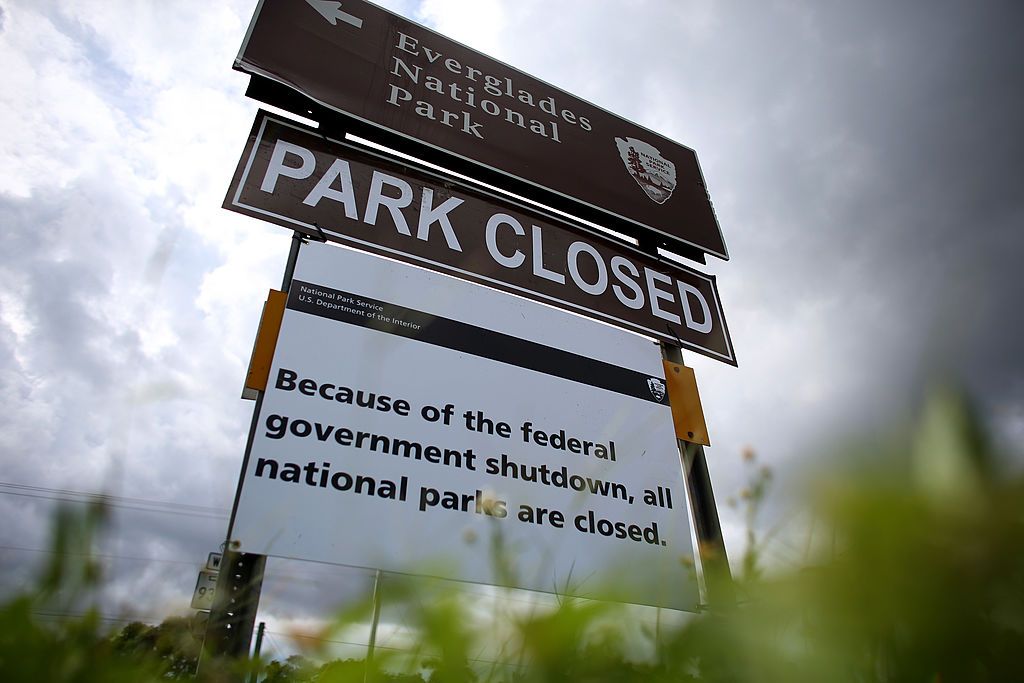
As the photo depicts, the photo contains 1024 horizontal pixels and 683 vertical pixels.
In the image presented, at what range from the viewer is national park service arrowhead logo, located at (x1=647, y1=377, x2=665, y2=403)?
2.93 m

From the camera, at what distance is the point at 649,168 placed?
13.3 feet

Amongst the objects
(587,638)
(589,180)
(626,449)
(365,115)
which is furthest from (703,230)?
(587,638)

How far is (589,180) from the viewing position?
367 cm

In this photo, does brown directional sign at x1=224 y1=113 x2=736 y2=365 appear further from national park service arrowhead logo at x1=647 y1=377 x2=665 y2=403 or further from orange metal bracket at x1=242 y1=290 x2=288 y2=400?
orange metal bracket at x1=242 y1=290 x2=288 y2=400

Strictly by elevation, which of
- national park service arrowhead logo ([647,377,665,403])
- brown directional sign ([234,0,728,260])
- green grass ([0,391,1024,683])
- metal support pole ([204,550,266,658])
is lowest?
green grass ([0,391,1024,683])

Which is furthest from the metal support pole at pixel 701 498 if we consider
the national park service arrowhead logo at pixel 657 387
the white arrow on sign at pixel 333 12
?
the white arrow on sign at pixel 333 12

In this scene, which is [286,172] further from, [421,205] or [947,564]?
[947,564]

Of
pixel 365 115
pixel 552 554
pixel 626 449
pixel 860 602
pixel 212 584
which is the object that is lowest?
pixel 860 602

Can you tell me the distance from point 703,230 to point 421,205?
206 centimetres

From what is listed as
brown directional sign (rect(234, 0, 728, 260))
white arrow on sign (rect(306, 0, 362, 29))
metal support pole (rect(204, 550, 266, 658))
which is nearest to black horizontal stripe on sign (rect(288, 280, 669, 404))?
metal support pole (rect(204, 550, 266, 658))

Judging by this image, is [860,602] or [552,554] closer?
[860,602]

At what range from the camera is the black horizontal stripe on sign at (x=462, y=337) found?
234cm

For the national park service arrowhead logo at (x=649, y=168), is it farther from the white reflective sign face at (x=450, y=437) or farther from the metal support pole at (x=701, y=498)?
the metal support pole at (x=701, y=498)

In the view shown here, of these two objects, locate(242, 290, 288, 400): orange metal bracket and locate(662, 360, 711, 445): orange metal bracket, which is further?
locate(662, 360, 711, 445): orange metal bracket
